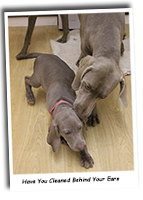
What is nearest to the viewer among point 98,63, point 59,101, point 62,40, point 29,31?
point 98,63

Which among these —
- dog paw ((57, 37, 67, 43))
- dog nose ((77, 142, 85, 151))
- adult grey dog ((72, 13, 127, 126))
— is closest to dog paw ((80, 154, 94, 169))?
dog nose ((77, 142, 85, 151))

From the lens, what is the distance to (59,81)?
2.02 m

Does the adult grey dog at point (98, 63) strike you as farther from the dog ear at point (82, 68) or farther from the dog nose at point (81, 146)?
the dog nose at point (81, 146)

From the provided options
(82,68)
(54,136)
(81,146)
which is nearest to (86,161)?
(81,146)

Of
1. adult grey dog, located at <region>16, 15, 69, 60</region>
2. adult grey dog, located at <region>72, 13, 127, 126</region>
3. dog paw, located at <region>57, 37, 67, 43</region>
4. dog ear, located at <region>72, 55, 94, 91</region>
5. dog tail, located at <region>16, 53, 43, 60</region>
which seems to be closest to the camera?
adult grey dog, located at <region>72, 13, 127, 126</region>

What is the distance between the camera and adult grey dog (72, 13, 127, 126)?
5.19 ft

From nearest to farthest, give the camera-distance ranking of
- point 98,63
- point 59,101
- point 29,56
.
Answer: point 98,63 → point 59,101 → point 29,56

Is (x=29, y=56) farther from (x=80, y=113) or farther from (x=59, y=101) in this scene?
(x=80, y=113)

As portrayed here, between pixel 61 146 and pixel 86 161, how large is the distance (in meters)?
0.26

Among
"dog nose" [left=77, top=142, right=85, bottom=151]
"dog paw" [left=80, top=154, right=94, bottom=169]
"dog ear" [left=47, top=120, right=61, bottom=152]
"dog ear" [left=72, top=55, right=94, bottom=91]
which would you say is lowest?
"dog paw" [left=80, top=154, right=94, bottom=169]

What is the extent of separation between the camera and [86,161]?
1.76 meters

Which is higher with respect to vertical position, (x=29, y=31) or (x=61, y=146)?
(x=29, y=31)

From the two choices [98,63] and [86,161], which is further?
[86,161]

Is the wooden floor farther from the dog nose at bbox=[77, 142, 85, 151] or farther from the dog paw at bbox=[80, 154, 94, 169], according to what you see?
the dog nose at bbox=[77, 142, 85, 151]
